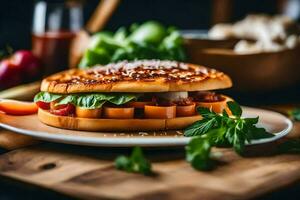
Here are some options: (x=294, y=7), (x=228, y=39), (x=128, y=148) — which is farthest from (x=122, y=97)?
(x=294, y=7)

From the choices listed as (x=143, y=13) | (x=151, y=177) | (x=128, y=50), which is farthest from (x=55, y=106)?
(x=143, y=13)

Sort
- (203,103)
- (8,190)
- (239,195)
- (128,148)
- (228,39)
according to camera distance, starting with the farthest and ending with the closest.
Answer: (228,39) → (203,103) → (128,148) → (8,190) → (239,195)

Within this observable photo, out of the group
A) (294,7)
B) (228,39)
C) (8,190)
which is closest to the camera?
(8,190)

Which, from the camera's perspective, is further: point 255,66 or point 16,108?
point 255,66

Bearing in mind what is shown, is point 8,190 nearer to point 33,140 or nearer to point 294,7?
point 33,140

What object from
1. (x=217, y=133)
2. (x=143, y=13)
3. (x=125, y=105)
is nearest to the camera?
(x=217, y=133)

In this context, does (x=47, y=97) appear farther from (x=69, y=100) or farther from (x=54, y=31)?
(x=54, y=31)
